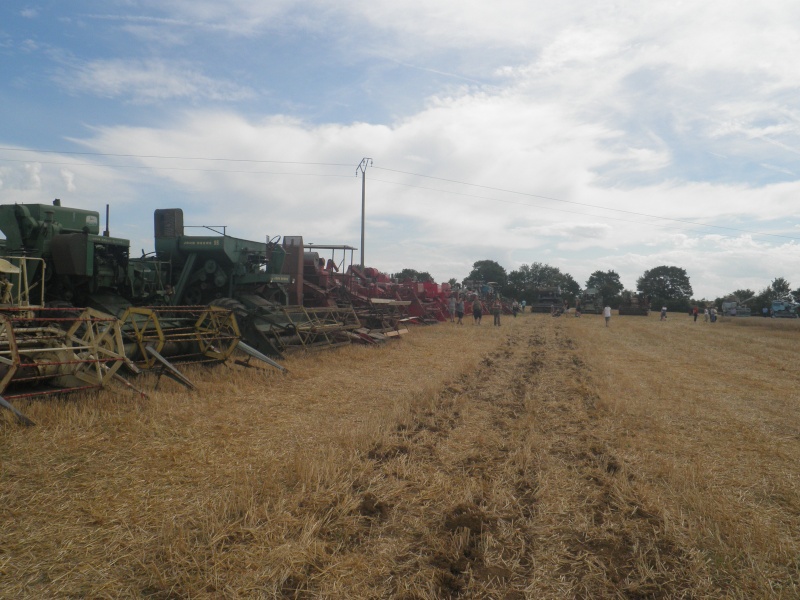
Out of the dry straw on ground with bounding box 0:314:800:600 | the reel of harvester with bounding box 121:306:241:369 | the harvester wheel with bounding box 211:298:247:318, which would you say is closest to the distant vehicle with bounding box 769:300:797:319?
the dry straw on ground with bounding box 0:314:800:600

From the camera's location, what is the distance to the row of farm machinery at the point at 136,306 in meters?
6.14

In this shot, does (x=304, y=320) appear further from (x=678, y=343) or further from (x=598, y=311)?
(x=598, y=311)

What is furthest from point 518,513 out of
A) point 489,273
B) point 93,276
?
point 489,273

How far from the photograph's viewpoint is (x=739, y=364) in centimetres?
1316

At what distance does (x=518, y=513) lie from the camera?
3750mm

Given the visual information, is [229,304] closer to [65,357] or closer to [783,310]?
[65,357]

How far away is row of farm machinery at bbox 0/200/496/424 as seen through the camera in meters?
6.14

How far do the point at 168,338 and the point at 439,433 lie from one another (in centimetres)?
441

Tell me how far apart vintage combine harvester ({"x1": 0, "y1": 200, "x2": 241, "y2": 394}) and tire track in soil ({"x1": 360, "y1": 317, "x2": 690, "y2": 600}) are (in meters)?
3.83

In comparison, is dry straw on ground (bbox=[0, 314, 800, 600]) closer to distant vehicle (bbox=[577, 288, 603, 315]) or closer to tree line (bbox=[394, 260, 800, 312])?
distant vehicle (bbox=[577, 288, 603, 315])

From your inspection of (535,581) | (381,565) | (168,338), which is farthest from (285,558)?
(168,338)

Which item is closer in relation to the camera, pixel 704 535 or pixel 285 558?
pixel 285 558

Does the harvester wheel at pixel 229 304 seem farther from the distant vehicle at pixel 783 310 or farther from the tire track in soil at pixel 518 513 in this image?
the distant vehicle at pixel 783 310

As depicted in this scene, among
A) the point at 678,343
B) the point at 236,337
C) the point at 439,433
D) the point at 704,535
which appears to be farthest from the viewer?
the point at 678,343
